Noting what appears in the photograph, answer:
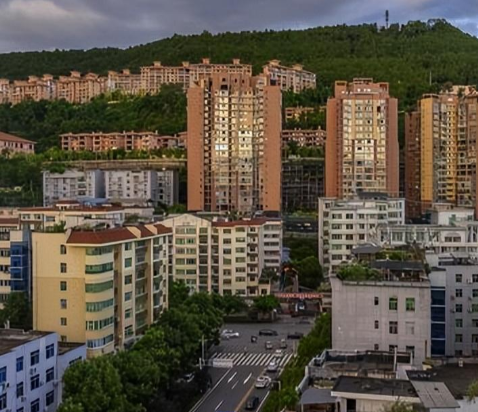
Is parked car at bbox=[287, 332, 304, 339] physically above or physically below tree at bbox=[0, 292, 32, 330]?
below

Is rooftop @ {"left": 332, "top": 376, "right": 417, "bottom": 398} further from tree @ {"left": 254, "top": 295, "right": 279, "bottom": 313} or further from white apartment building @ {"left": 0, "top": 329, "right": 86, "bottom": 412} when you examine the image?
tree @ {"left": 254, "top": 295, "right": 279, "bottom": 313}

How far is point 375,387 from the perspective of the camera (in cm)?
934

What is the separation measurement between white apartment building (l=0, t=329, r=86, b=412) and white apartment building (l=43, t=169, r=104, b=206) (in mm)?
→ 29498

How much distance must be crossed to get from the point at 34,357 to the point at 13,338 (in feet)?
2.30

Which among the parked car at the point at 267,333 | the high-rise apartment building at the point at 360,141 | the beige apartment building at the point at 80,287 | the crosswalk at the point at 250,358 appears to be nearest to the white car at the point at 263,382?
the crosswalk at the point at 250,358

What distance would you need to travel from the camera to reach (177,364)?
17.3m

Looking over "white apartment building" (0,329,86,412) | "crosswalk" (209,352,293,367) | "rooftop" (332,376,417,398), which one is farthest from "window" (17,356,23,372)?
Answer: "crosswalk" (209,352,293,367)

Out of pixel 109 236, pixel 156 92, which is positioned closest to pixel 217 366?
pixel 109 236

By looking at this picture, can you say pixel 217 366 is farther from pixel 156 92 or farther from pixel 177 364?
pixel 156 92

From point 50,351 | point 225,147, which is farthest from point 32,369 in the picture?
point 225,147

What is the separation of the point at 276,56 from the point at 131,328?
53009 millimetres

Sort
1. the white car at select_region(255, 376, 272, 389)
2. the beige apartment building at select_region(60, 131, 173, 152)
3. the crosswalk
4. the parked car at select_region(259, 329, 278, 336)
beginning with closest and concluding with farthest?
the white car at select_region(255, 376, 272, 389) → the crosswalk → the parked car at select_region(259, 329, 278, 336) → the beige apartment building at select_region(60, 131, 173, 152)

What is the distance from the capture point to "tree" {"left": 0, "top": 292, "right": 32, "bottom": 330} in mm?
19062

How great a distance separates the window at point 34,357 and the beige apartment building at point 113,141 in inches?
1481
